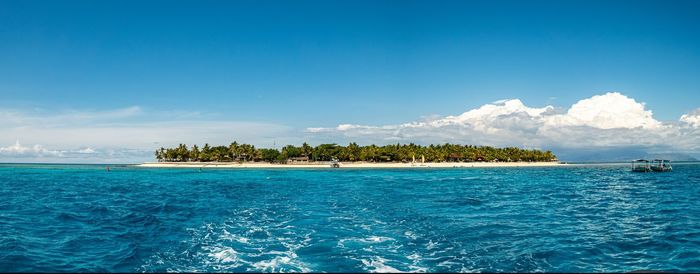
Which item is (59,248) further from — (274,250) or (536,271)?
(536,271)

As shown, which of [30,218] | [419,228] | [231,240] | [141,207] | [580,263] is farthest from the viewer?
[141,207]

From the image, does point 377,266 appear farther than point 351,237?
No

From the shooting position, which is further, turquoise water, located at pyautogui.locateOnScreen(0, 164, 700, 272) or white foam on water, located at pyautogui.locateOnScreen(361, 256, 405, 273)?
turquoise water, located at pyautogui.locateOnScreen(0, 164, 700, 272)

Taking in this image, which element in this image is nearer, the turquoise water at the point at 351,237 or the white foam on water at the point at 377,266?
the white foam on water at the point at 377,266

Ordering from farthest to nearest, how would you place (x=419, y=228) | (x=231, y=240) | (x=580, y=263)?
(x=419, y=228) < (x=231, y=240) < (x=580, y=263)

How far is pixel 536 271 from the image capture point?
15.0 meters

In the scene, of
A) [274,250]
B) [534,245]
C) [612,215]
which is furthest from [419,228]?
[612,215]

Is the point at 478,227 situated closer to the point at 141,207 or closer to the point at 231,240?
the point at 231,240

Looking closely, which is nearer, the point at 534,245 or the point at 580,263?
the point at 580,263

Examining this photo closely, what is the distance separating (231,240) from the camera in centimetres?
2116

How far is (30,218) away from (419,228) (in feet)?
81.3

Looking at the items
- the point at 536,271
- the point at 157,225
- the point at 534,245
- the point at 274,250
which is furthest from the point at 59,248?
the point at 534,245

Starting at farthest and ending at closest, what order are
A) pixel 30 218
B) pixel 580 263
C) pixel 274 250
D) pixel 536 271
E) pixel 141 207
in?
pixel 141 207
pixel 30 218
pixel 274 250
pixel 580 263
pixel 536 271

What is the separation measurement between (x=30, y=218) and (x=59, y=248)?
39.9 feet
